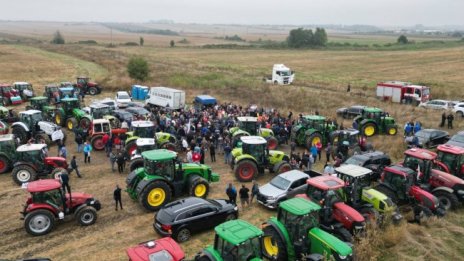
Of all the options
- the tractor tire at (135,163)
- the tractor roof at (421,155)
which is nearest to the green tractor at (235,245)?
the tractor roof at (421,155)

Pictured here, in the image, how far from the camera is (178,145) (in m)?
21.4

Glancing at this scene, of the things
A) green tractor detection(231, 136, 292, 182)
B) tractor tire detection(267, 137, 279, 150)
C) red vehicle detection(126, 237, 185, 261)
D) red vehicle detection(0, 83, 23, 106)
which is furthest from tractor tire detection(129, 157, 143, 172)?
red vehicle detection(0, 83, 23, 106)

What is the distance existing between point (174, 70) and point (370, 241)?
44875 millimetres

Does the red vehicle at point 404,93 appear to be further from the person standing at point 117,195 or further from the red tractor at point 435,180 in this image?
the person standing at point 117,195

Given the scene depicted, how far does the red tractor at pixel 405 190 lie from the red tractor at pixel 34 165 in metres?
12.1

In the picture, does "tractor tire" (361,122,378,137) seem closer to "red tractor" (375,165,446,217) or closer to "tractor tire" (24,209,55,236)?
"red tractor" (375,165,446,217)

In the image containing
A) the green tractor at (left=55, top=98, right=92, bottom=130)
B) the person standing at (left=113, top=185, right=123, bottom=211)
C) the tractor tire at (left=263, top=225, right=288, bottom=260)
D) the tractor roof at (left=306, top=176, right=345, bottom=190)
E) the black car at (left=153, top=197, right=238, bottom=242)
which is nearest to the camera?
the tractor tire at (left=263, top=225, right=288, bottom=260)

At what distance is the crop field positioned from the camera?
11.8 metres

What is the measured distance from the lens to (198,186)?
14758 millimetres

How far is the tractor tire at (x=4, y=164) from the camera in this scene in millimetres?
17484

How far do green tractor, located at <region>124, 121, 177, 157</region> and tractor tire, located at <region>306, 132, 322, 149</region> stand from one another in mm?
6652


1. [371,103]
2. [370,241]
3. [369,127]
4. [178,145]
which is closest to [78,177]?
[178,145]

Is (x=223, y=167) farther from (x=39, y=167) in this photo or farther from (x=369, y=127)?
(x=369, y=127)

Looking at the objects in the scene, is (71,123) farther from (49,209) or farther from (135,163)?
(49,209)
